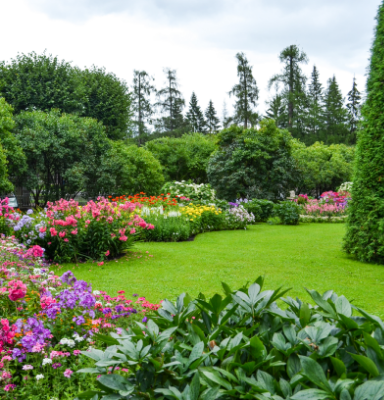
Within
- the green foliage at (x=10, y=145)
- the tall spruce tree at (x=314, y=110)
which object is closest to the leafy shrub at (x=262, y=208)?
the green foliage at (x=10, y=145)

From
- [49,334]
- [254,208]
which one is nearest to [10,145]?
[254,208]

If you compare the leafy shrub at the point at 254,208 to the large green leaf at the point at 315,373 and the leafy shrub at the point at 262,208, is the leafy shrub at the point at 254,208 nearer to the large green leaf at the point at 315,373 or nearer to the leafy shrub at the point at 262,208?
the leafy shrub at the point at 262,208

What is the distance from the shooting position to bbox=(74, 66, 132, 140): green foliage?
852 inches

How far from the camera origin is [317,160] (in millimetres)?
23359

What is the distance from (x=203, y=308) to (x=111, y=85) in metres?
22.6

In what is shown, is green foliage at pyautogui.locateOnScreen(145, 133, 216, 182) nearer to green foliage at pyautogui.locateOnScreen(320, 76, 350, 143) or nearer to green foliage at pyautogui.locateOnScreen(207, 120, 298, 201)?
green foliage at pyautogui.locateOnScreen(207, 120, 298, 201)

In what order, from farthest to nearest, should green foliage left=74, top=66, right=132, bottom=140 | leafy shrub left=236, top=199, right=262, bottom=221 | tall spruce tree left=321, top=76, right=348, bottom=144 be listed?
tall spruce tree left=321, top=76, right=348, bottom=144 → green foliage left=74, top=66, right=132, bottom=140 → leafy shrub left=236, top=199, right=262, bottom=221

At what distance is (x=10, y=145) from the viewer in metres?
14.0

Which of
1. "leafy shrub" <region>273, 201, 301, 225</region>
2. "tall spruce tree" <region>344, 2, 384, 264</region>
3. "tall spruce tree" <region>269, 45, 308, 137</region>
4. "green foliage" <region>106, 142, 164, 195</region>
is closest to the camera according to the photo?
"tall spruce tree" <region>344, 2, 384, 264</region>

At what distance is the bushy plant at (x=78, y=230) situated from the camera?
21.2 ft

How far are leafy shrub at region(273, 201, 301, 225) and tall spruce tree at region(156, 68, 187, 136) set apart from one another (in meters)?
26.3

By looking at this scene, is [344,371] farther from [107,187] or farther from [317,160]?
[317,160]

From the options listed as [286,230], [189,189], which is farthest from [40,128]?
[286,230]

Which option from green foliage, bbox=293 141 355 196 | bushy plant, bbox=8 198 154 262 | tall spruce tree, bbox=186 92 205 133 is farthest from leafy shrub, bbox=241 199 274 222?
tall spruce tree, bbox=186 92 205 133
